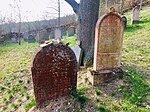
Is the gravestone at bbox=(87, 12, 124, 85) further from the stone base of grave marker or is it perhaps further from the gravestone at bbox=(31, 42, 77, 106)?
the gravestone at bbox=(31, 42, 77, 106)

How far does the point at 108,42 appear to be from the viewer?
4.33 m

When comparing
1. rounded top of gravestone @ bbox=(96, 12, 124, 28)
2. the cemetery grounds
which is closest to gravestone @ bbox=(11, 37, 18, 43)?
the cemetery grounds

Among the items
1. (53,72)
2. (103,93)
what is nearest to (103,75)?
(103,93)

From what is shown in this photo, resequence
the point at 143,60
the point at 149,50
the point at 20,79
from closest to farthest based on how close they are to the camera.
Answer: the point at 20,79 → the point at 143,60 → the point at 149,50

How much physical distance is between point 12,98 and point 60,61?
6.45 feet

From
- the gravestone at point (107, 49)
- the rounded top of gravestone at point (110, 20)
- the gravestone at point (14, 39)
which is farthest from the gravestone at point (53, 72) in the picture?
the gravestone at point (14, 39)

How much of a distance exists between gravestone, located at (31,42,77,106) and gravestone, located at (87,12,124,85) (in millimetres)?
711

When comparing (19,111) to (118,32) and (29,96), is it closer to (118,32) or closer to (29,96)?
(29,96)

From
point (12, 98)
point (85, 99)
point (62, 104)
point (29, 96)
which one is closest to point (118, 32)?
point (85, 99)

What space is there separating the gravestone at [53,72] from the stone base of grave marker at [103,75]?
55 centimetres

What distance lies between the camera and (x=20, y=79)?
567cm

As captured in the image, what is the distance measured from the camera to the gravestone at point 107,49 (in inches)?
166

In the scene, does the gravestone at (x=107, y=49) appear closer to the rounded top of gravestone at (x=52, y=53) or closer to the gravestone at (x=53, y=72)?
the gravestone at (x=53, y=72)

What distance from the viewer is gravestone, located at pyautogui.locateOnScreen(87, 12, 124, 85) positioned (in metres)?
4.21
